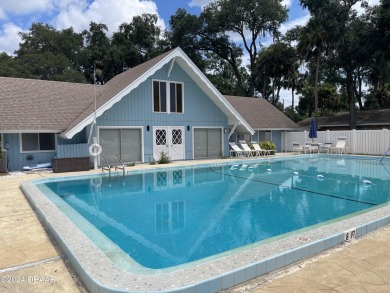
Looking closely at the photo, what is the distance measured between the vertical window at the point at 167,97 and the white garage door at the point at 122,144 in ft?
6.42

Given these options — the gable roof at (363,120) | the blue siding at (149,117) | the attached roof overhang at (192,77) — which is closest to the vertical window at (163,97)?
the blue siding at (149,117)

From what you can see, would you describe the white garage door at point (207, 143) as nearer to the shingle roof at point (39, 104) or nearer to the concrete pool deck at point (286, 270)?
the shingle roof at point (39, 104)

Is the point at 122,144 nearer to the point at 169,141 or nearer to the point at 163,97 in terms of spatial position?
the point at 169,141

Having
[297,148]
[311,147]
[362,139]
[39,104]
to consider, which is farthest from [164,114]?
[362,139]

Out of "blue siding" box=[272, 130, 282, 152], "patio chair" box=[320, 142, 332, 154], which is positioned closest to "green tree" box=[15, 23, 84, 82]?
"blue siding" box=[272, 130, 282, 152]

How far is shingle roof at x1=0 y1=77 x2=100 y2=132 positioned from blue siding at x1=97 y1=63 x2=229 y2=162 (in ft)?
8.28

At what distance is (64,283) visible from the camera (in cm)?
348

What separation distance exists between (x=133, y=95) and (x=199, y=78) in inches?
161

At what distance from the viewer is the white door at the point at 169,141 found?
1717cm

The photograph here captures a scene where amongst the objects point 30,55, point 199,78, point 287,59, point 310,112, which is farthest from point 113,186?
point 310,112

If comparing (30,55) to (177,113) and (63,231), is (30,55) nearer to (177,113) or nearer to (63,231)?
(177,113)

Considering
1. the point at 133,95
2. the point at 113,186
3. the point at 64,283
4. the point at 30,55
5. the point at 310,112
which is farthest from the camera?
the point at 310,112

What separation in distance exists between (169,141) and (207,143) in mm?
2888

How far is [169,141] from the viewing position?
17.6 meters
